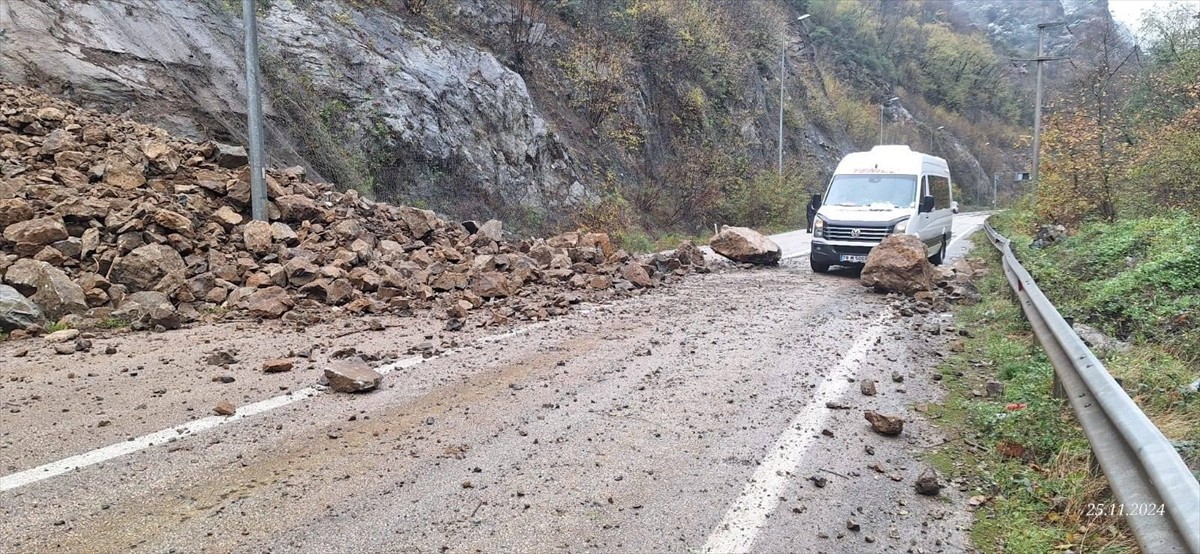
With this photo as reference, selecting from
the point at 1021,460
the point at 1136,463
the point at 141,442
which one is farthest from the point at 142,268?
the point at 1136,463

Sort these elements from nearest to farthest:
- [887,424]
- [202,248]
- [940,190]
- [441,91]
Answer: [887,424] < [202,248] < [940,190] < [441,91]

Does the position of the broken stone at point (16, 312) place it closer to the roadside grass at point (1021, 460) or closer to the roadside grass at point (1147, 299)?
the roadside grass at point (1021, 460)

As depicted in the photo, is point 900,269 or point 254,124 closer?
point 254,124

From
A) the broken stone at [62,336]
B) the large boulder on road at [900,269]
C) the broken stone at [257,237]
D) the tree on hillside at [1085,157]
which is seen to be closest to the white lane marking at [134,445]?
the broken stone at [62,336]

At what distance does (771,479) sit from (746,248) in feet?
36.9

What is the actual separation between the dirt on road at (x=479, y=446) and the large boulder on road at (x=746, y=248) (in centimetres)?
767

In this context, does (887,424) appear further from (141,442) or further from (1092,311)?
(1092,311)

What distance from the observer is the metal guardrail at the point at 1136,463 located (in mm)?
2064

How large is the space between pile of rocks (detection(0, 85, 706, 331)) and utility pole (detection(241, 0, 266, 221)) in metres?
0.25

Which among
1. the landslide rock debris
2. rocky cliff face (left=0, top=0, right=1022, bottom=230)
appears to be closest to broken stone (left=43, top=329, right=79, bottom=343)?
rocky cliff face (left=0, top=0, right=1022, bottom=230)

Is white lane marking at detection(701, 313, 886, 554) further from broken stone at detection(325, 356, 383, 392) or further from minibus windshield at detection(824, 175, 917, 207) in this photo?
minibus windshield at detection(824, 175, 917, 207)

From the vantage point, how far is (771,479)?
360 cm

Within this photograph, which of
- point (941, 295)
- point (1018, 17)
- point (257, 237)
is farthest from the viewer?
point (1018, 17)

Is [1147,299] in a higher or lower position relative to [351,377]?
higher
